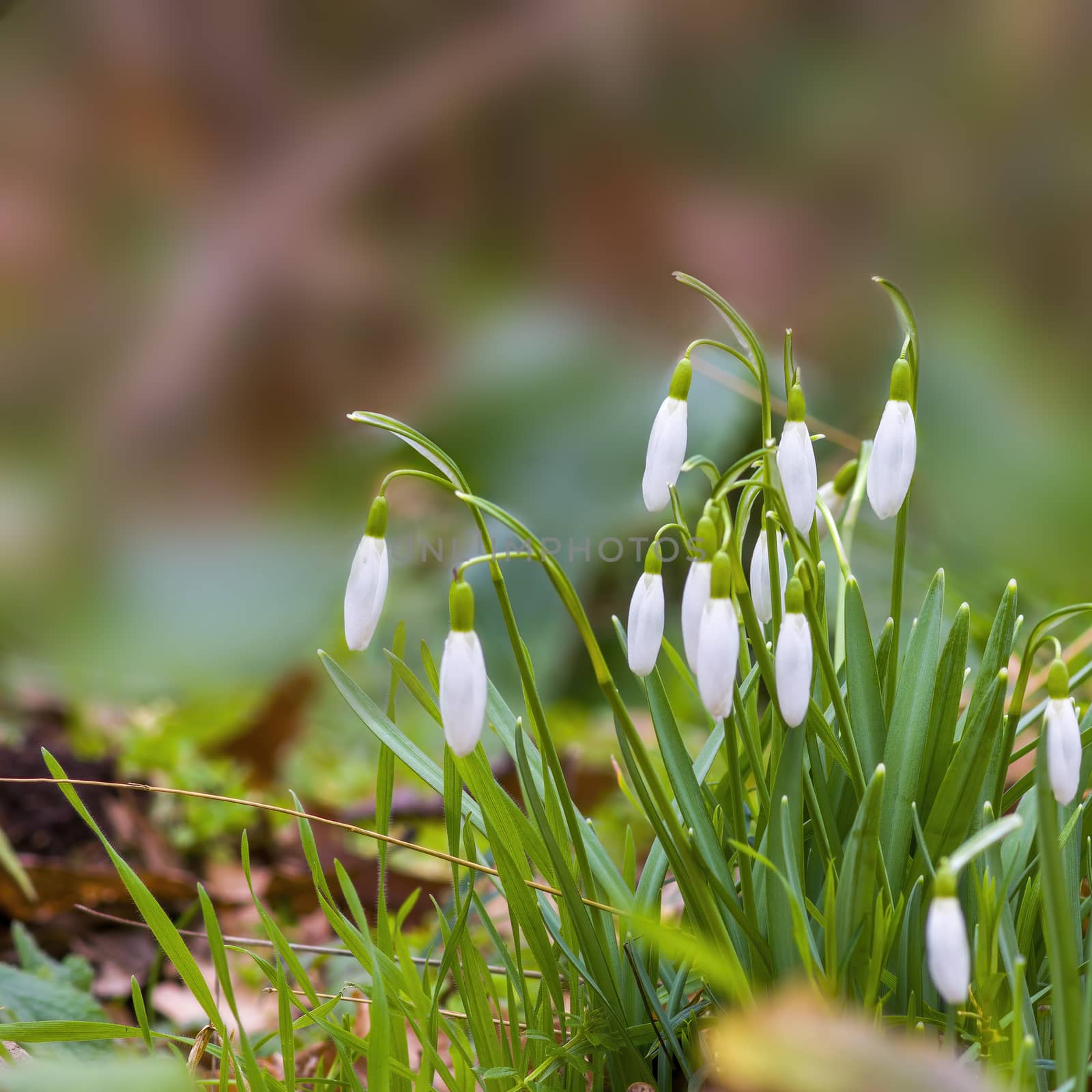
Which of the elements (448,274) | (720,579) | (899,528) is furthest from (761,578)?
(448,274)

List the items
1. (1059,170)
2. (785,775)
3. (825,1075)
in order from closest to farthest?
(825,1075), (785,775), (1059,170)

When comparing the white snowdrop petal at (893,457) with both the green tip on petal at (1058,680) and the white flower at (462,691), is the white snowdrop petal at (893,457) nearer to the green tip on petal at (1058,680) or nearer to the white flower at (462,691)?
the green tip on petal at (1058,680)

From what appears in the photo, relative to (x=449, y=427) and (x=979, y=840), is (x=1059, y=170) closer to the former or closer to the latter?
(x=449, y=427)

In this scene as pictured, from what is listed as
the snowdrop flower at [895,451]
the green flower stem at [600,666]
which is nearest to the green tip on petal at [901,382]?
the snowdrop flower at [895,451]

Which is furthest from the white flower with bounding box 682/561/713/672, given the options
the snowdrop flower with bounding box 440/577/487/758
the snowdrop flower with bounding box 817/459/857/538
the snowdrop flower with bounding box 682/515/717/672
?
the snowdrop flower with bounding box 817/459/857/538

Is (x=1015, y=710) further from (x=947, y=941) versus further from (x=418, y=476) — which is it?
(x=418, y=476)

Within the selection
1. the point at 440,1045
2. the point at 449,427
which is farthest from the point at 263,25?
the point at 440,1045

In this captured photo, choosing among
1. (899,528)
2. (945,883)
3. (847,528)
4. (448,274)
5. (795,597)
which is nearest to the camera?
(945,883)
